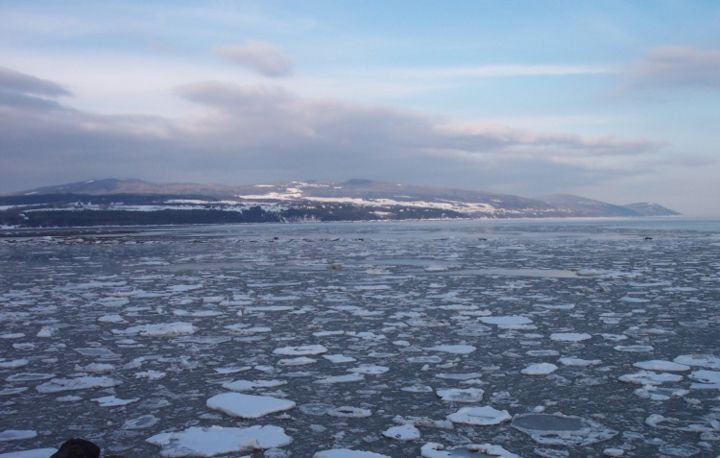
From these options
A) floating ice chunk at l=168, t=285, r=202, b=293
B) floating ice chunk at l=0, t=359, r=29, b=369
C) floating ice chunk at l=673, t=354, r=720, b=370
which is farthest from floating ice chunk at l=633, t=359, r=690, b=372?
floating ice chunk at l=168, t=285, r=202, b=293

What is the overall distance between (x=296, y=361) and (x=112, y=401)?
6.51ft

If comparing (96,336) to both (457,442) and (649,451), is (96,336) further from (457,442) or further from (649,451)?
(649,451)

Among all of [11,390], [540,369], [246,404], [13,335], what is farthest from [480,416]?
[13,335]

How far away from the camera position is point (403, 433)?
435 cm

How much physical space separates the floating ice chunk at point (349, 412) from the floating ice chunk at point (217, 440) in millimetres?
534

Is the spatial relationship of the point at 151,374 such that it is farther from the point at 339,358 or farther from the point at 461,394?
the point at 461,394

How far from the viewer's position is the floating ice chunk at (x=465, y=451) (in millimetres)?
3912

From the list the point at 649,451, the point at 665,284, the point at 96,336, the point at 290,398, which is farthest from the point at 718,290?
the point at 96,336

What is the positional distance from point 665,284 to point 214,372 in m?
10.1

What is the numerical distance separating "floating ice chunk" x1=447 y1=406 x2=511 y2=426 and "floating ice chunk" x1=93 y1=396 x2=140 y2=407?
8.88ft

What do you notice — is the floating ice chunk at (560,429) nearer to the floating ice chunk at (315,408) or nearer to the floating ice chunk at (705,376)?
the floating ice chunk at (315,408)

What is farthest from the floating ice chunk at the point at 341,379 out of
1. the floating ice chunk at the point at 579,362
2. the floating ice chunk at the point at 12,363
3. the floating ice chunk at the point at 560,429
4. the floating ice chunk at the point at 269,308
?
the floating ice chunk at the point at 269,308

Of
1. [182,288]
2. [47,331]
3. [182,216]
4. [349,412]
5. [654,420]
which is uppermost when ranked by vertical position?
[654,420]

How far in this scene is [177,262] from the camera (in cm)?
2064
